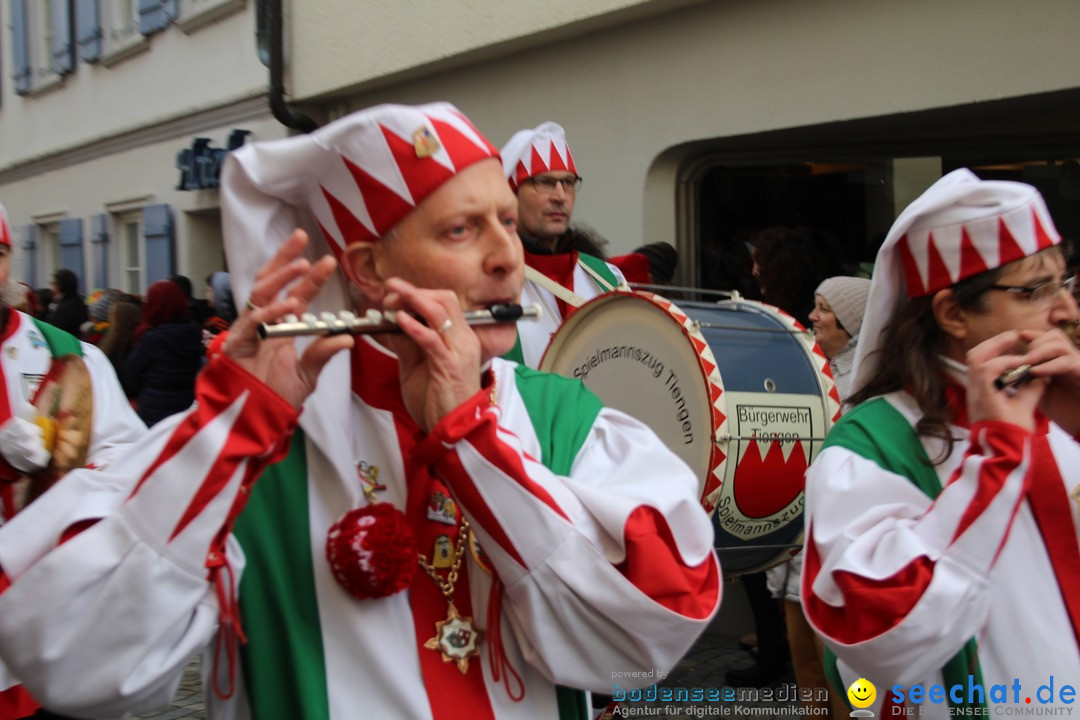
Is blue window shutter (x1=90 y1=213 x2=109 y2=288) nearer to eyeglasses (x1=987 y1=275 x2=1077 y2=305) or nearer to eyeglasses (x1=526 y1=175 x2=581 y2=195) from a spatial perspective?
eyeglasses (x1=526 y1=175 x2=581 y2=195)

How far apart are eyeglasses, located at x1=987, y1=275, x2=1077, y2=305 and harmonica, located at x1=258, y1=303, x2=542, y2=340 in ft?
3.04

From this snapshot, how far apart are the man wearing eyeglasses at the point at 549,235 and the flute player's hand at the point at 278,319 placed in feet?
9.28

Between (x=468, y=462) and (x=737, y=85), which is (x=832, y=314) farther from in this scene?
(x=468, y=462)

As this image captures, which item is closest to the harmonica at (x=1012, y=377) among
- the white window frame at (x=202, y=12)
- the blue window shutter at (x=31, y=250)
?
the white window frame at (x=202, y=12)

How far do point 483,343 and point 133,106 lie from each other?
486 inches

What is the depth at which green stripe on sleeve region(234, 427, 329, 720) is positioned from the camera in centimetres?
174

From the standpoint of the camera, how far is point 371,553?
1.69 metres

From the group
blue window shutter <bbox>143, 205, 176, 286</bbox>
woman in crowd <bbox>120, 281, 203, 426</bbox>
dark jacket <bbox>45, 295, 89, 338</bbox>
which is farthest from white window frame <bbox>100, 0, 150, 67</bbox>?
woman in crowd <bbox>120, 281, 203, 426</bbox>

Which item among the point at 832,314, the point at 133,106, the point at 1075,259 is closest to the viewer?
the point at 1075,259

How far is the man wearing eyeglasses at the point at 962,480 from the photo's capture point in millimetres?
1969

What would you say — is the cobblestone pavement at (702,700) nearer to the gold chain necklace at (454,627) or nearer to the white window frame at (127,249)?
the gold chain necklace at (454,627)

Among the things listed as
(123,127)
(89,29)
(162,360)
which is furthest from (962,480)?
(89,29)

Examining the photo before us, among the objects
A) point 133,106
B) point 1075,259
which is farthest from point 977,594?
point 133,106

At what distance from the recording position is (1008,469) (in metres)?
1.97
